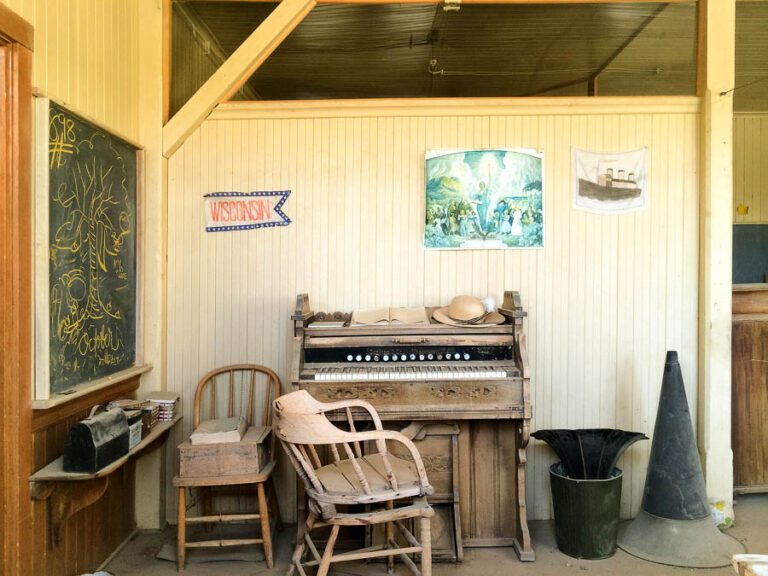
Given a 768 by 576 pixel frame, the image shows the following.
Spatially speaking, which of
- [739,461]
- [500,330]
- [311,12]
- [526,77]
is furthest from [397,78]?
[739,461]

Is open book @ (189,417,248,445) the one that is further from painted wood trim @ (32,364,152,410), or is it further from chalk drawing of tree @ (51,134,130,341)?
chalk drawing of tree @ (51,134,130,341)

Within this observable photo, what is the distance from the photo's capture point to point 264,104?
12.8 feet

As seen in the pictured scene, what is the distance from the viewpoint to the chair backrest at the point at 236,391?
387 centimetres

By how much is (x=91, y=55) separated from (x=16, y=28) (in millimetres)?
706

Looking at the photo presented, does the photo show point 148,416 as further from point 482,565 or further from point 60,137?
point 482,565

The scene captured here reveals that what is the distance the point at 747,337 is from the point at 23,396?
13.4 ft

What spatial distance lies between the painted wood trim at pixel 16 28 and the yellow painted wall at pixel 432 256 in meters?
1.35

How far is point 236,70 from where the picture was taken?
3.78 meters

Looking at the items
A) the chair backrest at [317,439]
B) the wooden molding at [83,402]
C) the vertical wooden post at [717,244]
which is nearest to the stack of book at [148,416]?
the wooden molding at [83,402]

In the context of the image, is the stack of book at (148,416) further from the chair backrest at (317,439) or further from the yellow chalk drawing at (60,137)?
the yellow chalk drawing at (60,137)

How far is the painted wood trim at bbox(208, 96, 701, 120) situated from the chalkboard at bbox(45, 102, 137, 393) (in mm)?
819

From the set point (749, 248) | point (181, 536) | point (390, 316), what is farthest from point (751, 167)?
point (181, 536)

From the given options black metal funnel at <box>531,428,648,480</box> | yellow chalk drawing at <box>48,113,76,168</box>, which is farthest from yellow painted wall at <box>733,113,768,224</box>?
yellow chalk drawing at <box>48,113,76,168</box>

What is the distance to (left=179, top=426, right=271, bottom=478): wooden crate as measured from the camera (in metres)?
3.31
